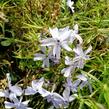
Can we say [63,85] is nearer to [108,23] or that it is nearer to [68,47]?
[68,47]

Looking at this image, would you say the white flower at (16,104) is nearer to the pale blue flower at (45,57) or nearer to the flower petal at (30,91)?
the flower petal at (30,91)

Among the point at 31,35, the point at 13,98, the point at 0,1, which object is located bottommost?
the point at 13,98

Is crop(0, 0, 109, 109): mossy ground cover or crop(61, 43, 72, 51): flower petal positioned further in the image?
crop(0, 0, 109, 109): mossy ground cover

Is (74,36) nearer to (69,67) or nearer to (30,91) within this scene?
(69,67)

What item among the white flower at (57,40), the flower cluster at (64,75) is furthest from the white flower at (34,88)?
the white flower at (57,40)

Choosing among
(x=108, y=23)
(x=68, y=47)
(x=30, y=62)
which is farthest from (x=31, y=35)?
(x=108, y=23)

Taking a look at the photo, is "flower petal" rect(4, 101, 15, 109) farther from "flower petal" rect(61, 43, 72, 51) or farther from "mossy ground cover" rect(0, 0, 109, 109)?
"flower petal" rect(61, 43, 72, 51)

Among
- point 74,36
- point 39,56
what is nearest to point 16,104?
point 39,56

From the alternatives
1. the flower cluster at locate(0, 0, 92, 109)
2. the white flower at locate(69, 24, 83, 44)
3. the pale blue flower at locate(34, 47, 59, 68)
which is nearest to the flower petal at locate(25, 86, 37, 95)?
the flower cluster at locate(0, 0, 92, 109)
